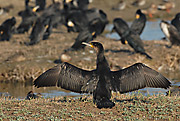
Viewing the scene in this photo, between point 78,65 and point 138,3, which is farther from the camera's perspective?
point 138,3

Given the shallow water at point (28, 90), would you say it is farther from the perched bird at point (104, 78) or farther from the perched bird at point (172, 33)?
Result: the perched bird at point (172, 33)

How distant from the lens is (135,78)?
280 inches

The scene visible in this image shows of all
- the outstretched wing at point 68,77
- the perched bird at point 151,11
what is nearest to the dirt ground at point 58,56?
the outstretched wing at point 68,77

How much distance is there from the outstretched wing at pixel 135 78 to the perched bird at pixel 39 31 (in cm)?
856

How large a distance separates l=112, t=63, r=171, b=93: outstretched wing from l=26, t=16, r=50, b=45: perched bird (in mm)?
8561

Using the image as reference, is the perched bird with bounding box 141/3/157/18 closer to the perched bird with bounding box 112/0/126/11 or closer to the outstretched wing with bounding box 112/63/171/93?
the perched bird with bounding box 112/0/126/11

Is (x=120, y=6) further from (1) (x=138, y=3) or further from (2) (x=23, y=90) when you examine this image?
(2) (x=23, y=90)

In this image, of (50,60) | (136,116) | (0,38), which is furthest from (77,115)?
(0,38)

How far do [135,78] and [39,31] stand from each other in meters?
9.24

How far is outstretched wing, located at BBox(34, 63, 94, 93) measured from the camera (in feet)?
23.5

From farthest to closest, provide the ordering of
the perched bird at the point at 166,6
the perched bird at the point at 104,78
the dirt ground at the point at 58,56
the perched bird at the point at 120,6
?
the perched bird at the point at 120,6 → the perched bird at the point at 166,6 → the dirt ground at the point at 58,56 → the perched bird at the point at 104,78

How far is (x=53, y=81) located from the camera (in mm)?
7305

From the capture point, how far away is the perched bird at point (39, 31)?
15216mm

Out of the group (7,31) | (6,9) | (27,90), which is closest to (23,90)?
(27,90)
